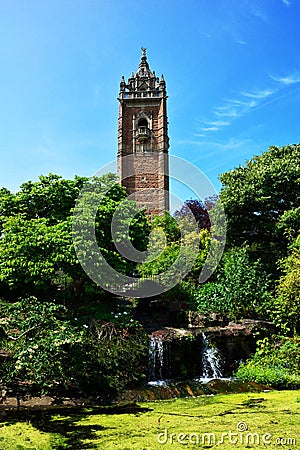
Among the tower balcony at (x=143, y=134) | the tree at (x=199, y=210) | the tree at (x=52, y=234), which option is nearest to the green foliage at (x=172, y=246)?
the tree at (x=199, y=210)

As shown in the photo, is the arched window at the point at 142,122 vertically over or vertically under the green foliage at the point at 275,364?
over

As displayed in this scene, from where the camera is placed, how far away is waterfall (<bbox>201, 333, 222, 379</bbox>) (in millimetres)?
9305

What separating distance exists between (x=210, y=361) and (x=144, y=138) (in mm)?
25841

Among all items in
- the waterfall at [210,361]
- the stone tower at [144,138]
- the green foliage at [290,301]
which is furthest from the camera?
the stone tower at [144,138]

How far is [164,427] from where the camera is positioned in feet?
14.3

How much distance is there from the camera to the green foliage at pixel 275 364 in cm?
783

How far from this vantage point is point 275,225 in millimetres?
A: 14180

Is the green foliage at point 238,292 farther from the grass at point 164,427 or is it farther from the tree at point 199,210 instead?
the grass at point 164,427

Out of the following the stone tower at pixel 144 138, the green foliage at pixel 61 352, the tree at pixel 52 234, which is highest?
the stone tower at pixel 144 138

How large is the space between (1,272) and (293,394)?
7.06 m

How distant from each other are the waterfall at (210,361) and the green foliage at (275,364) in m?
0.57

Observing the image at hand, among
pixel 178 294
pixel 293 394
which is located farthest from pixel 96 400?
pixel 178 294

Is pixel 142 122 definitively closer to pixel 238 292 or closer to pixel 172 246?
pixel 172 246

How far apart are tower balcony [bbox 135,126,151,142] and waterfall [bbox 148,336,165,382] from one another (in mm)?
25649
